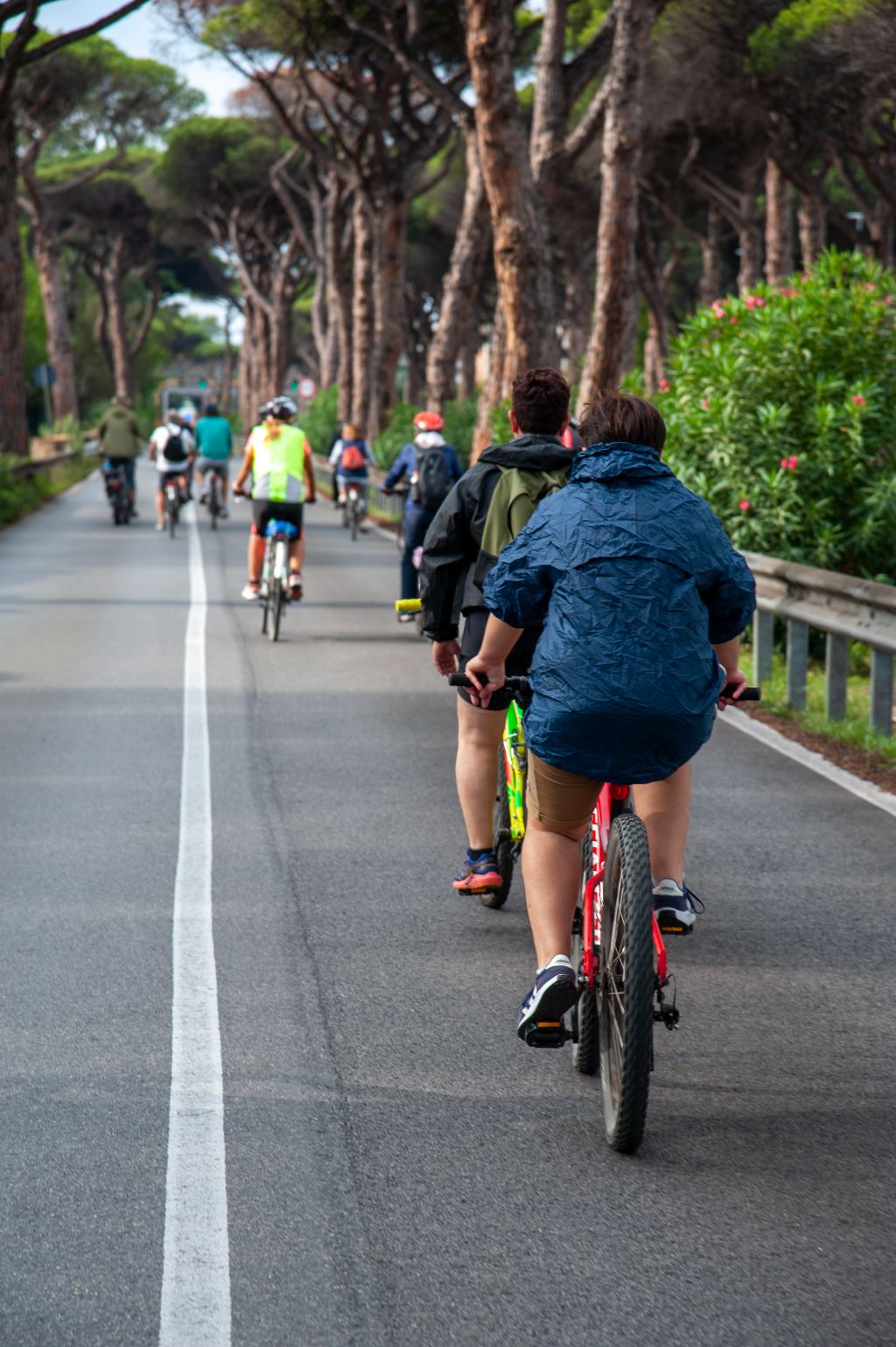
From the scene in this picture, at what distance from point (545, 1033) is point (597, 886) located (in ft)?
1.24

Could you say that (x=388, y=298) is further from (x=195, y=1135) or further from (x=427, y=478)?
(x=195, y=1135)

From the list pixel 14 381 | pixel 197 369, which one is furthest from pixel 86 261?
pixel 197 369

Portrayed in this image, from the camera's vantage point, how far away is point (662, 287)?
4253 centimetres

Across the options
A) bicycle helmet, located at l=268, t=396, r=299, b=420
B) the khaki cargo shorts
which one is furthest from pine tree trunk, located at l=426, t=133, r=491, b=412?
the khaki cargo shorts

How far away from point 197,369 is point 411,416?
13244 cm

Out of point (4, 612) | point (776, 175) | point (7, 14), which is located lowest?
point (4, 612)

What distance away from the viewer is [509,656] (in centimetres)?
572

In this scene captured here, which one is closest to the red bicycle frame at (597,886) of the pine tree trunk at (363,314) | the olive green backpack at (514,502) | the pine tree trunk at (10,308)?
the olive green backpack at (514,502)

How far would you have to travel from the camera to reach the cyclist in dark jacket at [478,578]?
569 cm

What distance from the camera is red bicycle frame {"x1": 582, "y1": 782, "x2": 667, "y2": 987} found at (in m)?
4.30

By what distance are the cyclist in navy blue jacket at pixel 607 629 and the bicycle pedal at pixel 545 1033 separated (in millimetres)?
24

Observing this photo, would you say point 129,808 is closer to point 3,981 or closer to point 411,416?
point 3,981

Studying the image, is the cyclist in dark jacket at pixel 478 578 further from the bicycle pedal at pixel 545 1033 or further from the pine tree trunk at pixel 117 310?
the pine tree trunk at pixel 117 310

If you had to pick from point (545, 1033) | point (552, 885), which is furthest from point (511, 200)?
point (545, 1033)
